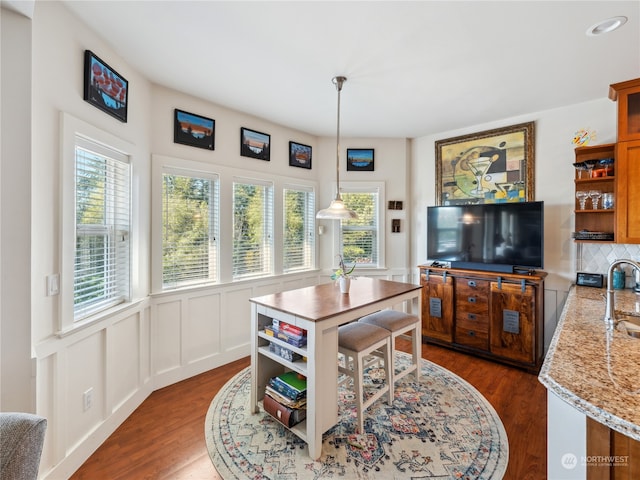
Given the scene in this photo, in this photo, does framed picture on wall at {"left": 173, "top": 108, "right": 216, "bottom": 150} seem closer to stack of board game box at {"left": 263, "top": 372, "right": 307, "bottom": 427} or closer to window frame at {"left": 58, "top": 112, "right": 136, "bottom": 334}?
window frame at {"left": 58, "top": 112, "right": 136, "bottom": 334}

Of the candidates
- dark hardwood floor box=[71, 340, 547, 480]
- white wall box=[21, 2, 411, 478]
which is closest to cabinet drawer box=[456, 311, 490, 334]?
dark hardwood floor box=[71, 340, 547, 480]

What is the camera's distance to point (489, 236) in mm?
3250

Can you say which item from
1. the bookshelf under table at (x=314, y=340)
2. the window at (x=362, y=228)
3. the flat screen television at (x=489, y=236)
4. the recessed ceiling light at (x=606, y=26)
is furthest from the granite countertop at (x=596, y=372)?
the window at (x=362, y=228)

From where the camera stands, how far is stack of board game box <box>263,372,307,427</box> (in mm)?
1953

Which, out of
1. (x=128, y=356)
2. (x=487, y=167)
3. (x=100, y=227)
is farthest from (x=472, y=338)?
(x=100, y=227)

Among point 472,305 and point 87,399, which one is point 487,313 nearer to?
point 472,305

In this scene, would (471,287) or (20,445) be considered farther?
(471,287)

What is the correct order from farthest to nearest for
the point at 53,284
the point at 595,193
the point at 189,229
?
the point at 189,229 → the point at 595,193 → the point at 53,284

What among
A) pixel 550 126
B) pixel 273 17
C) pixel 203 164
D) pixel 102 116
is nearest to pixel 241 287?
pixel 203 164

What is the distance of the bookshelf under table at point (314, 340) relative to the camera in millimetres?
1804

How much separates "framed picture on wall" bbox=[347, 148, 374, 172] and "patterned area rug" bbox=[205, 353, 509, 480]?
2.96 m

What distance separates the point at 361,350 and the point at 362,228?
7.80ft

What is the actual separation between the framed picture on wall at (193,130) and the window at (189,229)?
0.32 metres

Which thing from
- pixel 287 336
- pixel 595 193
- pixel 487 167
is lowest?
pixel 287 336
